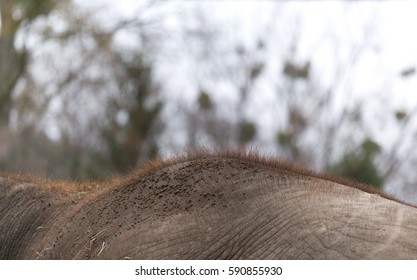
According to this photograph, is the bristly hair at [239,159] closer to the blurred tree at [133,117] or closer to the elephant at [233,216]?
the elephant at [233,216]

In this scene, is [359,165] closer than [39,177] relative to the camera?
No

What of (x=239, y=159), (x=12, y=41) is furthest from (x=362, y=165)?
(x=239, y=159)

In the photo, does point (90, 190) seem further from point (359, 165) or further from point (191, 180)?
point (359, 165)

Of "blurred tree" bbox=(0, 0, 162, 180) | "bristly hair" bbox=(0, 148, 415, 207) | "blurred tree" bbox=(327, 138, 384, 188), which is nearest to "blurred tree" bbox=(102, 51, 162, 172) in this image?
"blurred tree" bbox=(0, 0, 162, 180)

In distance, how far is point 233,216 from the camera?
201 inches

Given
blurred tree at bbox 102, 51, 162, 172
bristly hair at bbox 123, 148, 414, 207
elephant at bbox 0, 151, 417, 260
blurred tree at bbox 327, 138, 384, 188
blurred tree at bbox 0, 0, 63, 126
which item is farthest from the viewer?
blurred tree at bbox 102, 51, 162, 172

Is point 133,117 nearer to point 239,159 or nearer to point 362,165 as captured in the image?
point 362,165

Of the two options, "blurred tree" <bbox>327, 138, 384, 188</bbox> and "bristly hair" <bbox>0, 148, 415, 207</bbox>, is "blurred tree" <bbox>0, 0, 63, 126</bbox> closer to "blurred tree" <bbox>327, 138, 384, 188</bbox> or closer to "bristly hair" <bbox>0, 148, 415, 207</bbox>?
"blurred tree" <bbox>327, 138, 384, 188</bbox>

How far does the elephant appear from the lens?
15.4 ft

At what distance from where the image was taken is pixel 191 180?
546cm

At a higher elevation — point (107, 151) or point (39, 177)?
point (39, 177)

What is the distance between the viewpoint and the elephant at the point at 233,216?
4684mm
